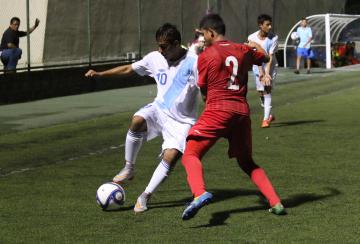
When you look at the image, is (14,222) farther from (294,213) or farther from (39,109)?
(39,109)

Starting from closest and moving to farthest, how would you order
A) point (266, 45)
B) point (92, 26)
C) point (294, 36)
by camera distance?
point (266, 45) < point (92, 26) < point (294, 36)

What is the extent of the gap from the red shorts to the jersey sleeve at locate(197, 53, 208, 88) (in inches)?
10.1

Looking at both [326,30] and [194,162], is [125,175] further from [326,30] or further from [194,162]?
[326,30]

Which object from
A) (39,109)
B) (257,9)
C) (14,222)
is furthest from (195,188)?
(257,9)

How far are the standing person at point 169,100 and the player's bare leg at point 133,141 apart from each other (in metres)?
0.08

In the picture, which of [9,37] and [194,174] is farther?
[9,37]

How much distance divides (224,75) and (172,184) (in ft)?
8.28

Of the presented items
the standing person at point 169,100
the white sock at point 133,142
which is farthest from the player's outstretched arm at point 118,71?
the white sock at point 133,142

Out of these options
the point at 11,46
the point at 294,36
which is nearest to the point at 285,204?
the point at 11,46

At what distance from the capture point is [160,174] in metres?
8.49

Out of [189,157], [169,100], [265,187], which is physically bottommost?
[265,187]

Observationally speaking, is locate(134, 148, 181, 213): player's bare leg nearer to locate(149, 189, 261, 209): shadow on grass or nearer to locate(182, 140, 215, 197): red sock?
locate(149, 189, 261, 209): shadow on grass

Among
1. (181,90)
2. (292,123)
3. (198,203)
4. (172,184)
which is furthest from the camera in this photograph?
(292,123)

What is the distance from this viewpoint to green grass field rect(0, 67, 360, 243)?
25.1 ft
